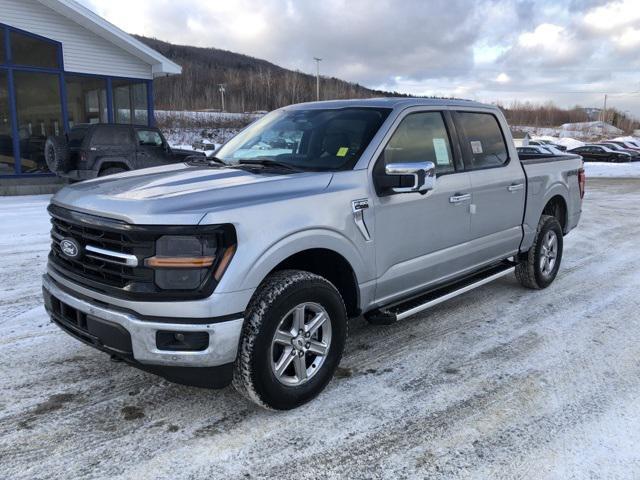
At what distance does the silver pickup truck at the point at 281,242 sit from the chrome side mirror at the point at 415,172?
0.03ft

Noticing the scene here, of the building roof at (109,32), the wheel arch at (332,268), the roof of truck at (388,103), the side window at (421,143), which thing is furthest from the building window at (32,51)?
the wheel arch at (332,268)

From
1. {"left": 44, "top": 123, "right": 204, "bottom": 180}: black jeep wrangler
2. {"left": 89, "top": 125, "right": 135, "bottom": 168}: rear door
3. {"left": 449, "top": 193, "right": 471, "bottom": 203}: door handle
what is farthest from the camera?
{"left": 89, "top": 125, "right": 135, "bottom": 168}: rear door

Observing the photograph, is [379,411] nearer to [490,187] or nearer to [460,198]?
[460,198]

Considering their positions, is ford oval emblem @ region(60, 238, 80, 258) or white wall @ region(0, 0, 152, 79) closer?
ford oval emblem @ region(60, 238, 80, 258)

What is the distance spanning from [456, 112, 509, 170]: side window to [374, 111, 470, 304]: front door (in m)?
0.27

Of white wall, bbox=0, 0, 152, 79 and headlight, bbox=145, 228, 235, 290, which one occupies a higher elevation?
white wall, bbox=0, 0, 152, 79

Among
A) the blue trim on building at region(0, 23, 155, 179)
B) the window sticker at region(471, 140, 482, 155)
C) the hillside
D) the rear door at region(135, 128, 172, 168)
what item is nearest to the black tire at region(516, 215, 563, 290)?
the window sticker at region(471, 140, 482, 155)

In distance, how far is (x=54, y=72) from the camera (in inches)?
594

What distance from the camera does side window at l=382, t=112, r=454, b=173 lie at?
12.9ft

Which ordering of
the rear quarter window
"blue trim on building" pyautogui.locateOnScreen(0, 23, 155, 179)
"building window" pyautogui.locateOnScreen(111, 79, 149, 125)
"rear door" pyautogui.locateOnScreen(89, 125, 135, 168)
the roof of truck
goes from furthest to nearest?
"building window" pyautogui.locateOnScreen(111, 79, 149, 125) < "blue trim on building" pyautogui.locateOnScreen(0, 23, 155, 179) < the rear quarter window < "rear door" pyautogui.locateOnScreen(89, 125, 135, 168) < the roof of truck

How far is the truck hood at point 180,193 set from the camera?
2.76 metres

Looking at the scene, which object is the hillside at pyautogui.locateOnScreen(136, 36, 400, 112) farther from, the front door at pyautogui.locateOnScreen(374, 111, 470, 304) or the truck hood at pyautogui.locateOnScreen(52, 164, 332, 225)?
the truck hood at pyautogui.locateOnScreen(52, 164, 332, 225)

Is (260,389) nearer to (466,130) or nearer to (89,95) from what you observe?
(466,130)

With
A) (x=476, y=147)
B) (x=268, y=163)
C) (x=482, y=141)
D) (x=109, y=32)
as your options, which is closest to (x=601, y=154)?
(x=109, y=32)
